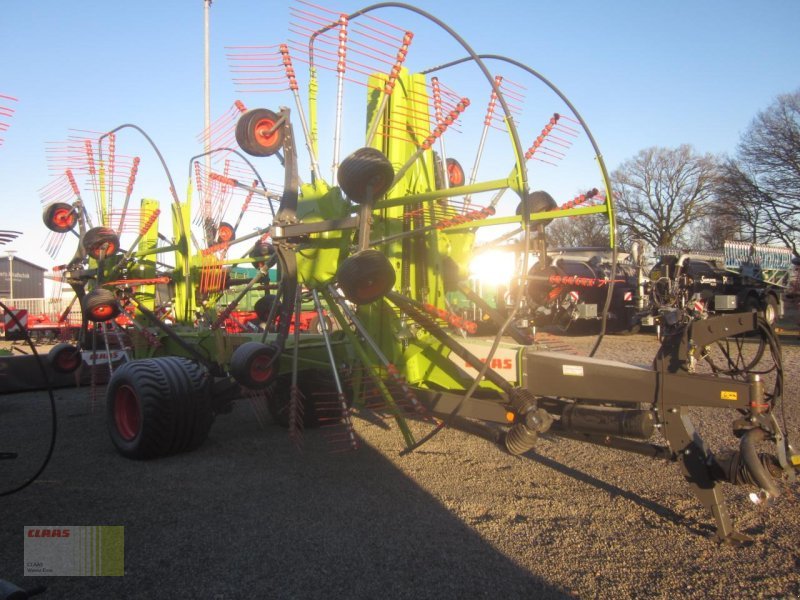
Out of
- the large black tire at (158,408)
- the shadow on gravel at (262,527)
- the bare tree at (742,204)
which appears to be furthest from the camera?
the bare tree at (742,204)

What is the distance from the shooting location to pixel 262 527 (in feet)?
12.6

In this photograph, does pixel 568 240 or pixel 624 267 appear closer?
pixel 624 267

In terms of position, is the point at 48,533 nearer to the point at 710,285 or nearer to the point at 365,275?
the point at 365,275

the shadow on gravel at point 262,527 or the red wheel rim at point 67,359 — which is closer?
the shadow on gravel at point 262,527

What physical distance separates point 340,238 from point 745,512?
3.34 metres

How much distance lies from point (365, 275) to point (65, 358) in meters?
5.53

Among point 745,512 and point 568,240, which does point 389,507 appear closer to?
point 745,512

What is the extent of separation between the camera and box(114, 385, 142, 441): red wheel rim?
217 inches

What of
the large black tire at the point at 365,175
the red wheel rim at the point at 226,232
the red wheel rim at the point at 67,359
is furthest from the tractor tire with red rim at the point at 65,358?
the large black tire at the point at 365,175

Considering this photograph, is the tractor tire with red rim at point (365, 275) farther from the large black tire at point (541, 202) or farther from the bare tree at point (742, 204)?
the bare tree at point (742, 204)

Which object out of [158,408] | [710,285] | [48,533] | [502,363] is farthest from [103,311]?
[710,285]

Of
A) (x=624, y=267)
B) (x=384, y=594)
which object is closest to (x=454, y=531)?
(x=384, y=594)

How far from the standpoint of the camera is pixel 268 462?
5.29 m

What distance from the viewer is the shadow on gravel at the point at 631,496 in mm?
3795
